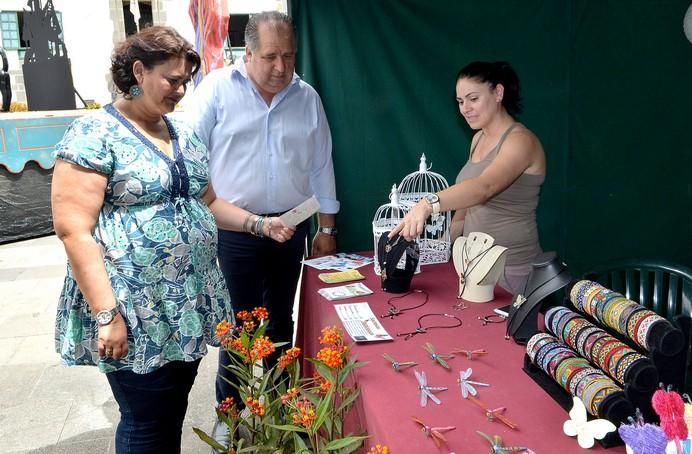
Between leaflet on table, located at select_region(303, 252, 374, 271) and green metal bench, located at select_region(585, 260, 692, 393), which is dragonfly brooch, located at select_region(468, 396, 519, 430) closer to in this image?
green metal bench, located at select_region(585, 260, 692, 393)

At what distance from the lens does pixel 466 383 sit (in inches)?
42.9

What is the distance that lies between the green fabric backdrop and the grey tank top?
1104mm

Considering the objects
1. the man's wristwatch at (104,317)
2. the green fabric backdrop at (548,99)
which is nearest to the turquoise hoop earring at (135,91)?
the man's wristwatch at (104,317)

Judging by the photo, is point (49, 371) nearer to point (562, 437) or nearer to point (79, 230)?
point (79, 230)

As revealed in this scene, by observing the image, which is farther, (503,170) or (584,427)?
(503,170)

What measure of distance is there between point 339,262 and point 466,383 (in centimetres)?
108

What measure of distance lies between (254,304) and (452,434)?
4.23 ft

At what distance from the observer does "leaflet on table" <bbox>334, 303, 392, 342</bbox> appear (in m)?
1.37

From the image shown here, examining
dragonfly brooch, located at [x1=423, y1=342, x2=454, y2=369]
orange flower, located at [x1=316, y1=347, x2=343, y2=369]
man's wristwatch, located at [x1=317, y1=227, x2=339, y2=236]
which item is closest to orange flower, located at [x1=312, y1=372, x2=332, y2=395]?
orange flower, located at [x1=316, y1=347, x2=343, y2=369]

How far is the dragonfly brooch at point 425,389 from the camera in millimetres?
1049

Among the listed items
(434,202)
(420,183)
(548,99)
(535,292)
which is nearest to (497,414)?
(535,292)

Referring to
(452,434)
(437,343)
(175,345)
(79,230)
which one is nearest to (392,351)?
(437,343)

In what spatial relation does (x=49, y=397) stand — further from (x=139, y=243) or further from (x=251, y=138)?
(x=139, y=243)

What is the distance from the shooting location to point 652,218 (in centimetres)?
300
